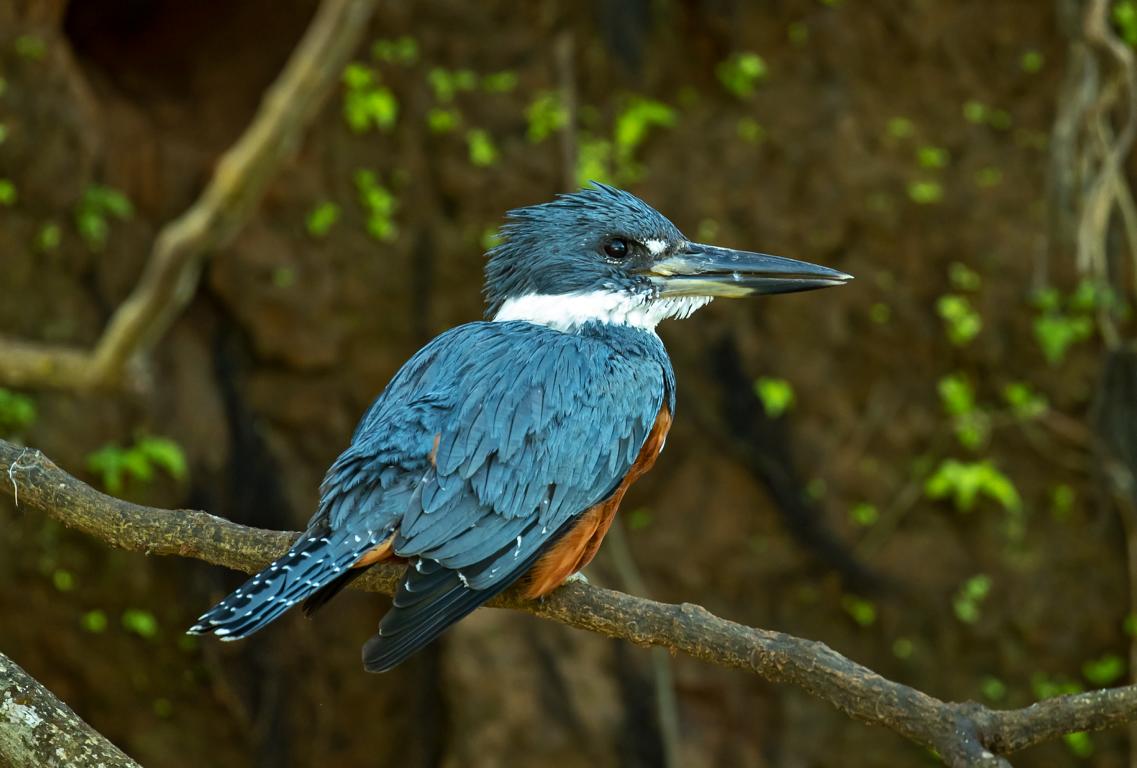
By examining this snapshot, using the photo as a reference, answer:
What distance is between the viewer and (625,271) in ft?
10.5

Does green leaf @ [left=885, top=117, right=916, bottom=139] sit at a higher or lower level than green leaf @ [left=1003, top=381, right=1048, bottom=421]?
higher

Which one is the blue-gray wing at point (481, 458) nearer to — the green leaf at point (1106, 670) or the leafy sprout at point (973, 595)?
the leafy sprout at point (973, 595)

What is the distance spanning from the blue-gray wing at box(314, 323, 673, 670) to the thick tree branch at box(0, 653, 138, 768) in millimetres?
483

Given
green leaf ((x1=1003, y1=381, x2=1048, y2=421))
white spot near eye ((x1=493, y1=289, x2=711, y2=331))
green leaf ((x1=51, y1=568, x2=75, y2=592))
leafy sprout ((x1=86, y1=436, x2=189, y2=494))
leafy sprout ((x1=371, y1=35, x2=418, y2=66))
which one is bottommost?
green leaf ((x1=51, y1=568, x2=75, y2=592))

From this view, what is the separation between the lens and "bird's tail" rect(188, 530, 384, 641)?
2266mm

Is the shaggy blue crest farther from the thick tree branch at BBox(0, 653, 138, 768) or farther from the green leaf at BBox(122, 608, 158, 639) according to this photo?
the green leaf at BBox(122, 608, 158, 639)

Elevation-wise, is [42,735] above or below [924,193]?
below

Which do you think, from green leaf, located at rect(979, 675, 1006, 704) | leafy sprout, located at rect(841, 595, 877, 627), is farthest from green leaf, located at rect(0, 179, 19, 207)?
green leaf, located at rect(979, 675, 1006, 704)

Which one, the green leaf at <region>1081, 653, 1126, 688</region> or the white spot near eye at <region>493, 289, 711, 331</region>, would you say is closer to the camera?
the white spot near eye at <region>493, 289, 711, 331</region>

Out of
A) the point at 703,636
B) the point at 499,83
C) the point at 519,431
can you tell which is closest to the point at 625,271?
the point at 519,431

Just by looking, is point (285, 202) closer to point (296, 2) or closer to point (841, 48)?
point (296, 2)

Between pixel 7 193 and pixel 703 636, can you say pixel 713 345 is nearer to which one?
pixel 7 193

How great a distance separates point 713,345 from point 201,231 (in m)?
2.33

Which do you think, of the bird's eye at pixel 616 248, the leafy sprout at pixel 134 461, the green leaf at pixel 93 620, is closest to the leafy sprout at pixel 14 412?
the leafy sprout at pixel 134 461
